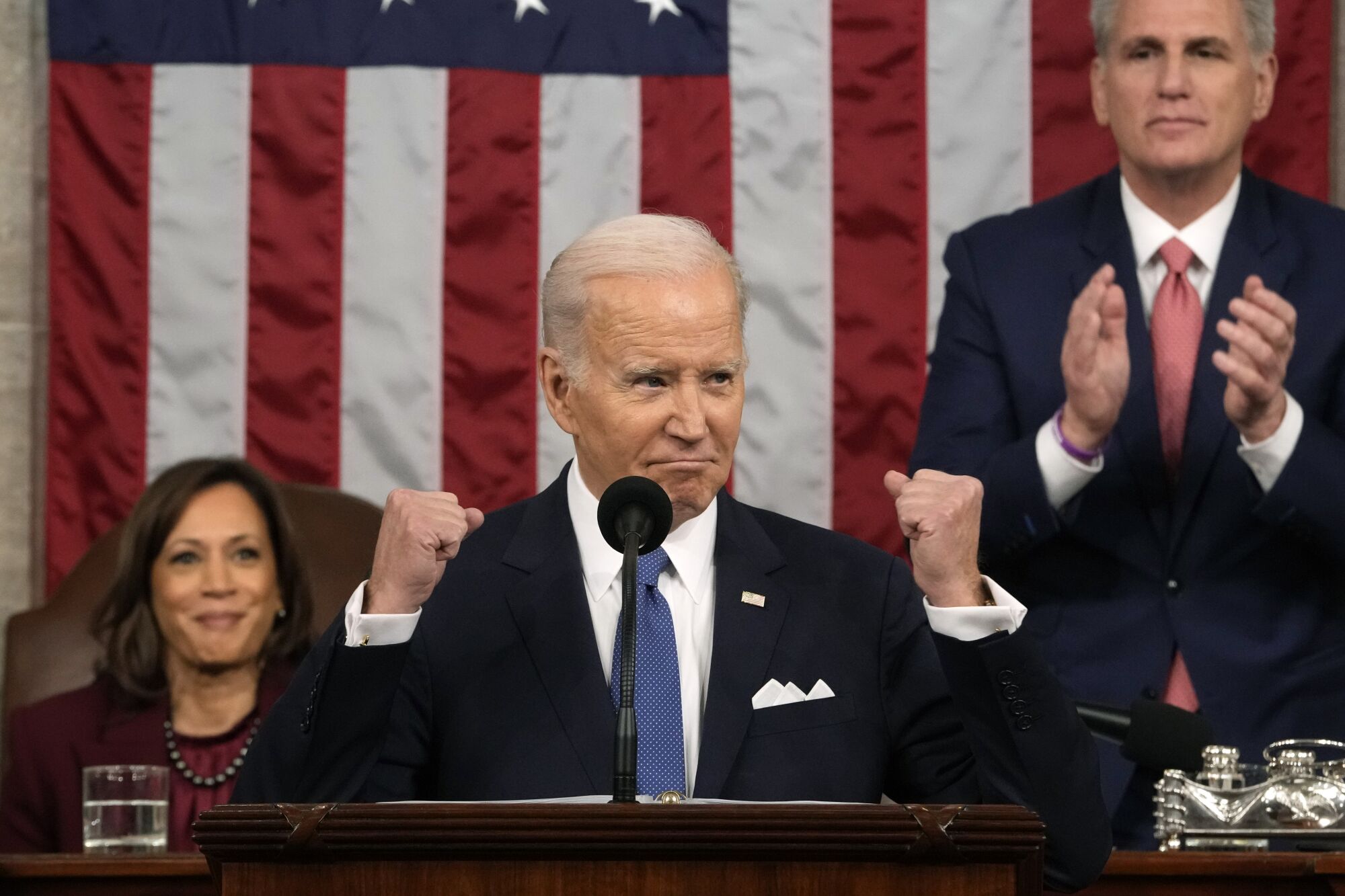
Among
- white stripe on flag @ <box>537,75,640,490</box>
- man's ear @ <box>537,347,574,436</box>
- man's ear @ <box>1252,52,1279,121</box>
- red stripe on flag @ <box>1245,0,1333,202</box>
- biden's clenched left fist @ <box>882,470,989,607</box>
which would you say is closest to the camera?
biden's clenched left fist @ <box>882,470,989,607</box>

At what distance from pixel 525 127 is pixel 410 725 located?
7.67 feet

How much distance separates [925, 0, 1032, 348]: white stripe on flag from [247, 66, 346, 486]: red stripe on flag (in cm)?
147

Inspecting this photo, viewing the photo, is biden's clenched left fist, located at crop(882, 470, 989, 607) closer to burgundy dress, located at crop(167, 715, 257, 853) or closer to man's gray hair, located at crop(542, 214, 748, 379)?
man's gray hair, located at crop(542, 214, 748, 379)

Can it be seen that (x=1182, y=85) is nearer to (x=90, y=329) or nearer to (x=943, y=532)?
(x=943, y=532)

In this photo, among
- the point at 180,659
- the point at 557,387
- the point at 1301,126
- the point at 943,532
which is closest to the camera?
the point at 943,532

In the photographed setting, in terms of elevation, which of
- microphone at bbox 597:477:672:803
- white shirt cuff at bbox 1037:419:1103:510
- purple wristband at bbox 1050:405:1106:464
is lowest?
microphone at bbox 597:477:672:803

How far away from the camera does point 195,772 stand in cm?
417

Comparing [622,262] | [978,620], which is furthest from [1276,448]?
[622,262]

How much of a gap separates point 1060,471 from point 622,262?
1.09 metres

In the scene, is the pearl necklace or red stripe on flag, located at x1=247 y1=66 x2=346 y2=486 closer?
the pearl necklace

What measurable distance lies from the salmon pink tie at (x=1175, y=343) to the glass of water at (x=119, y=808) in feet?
6.56

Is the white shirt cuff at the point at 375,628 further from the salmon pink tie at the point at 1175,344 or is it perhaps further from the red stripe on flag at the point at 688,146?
the red stripe on flag at the point at 688,146

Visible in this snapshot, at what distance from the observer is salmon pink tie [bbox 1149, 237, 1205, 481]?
3.76 meters

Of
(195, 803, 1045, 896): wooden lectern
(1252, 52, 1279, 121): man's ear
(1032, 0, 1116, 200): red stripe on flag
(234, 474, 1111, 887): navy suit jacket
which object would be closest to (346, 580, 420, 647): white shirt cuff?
(234, 474, 1111, 887): navy suit jacket
